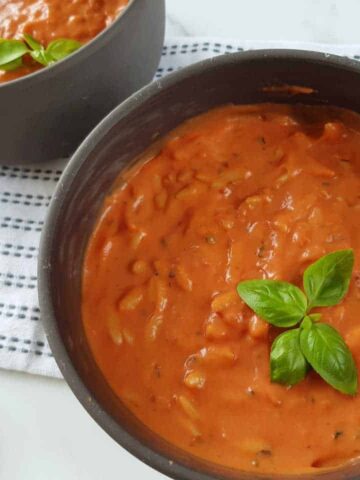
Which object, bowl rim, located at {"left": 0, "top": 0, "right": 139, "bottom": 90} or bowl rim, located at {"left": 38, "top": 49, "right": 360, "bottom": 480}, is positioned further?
bowl rim, located at {"left": 0, "top": 0, "right": 139, "bottom": 90}

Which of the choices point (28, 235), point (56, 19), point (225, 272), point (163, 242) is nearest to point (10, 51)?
point (56, 19)

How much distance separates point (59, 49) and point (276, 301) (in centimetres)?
78

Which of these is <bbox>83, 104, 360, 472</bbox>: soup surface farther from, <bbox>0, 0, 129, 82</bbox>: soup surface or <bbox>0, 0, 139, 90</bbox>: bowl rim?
<bbox>0, 0, 129, 82</bbox>: soup surface

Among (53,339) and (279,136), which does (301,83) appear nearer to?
(279,136)

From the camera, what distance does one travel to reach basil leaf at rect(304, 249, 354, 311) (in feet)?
4.72

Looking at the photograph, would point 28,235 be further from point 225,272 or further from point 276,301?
point 276,301

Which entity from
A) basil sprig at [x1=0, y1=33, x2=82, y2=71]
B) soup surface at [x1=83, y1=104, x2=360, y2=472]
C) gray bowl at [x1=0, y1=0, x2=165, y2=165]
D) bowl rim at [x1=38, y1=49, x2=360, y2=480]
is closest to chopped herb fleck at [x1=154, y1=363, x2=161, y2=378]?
soup surface at [x1=83, y1=104, x2=360, y2=472]

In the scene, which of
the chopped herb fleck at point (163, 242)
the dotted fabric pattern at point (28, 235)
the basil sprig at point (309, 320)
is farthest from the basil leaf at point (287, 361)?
the dotted fabric pattern at point (28, 235)

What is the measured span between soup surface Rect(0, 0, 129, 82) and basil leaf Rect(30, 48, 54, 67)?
60mm

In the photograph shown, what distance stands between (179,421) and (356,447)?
1.07 feet

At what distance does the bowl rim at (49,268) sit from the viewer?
4.34 feet

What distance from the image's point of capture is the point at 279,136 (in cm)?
170

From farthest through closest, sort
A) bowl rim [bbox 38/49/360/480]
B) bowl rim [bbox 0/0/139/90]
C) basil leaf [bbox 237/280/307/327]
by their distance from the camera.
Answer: bowl rim [bbox 0/0/139/90]
basil leaf [bbox 237/280/307/327]
bowl rim [bbox 38/49/360/480]

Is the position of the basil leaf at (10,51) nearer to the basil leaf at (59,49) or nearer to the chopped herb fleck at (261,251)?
the basil leaf at (59,49)
